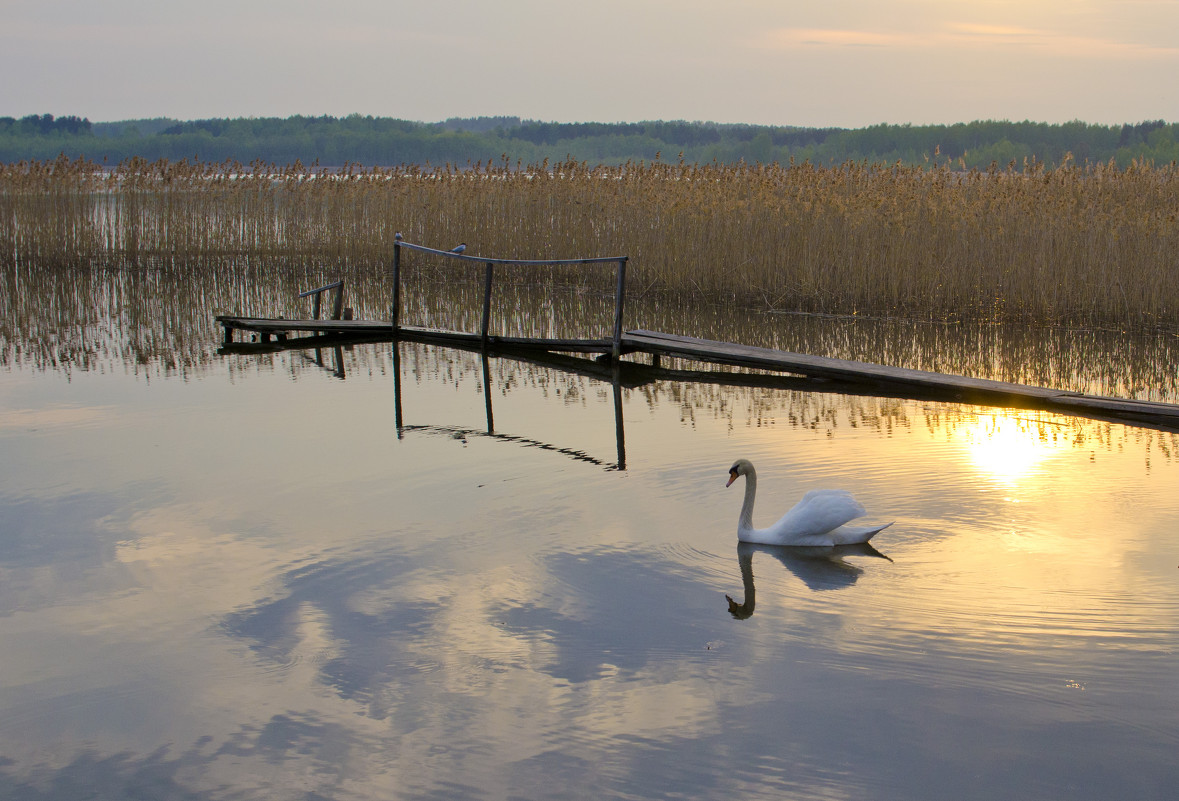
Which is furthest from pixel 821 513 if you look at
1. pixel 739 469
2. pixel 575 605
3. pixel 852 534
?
pixel 575 605

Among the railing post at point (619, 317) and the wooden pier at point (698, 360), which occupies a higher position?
the railing post at point (619, 317)

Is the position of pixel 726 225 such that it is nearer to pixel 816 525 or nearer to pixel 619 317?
pixel 619 317

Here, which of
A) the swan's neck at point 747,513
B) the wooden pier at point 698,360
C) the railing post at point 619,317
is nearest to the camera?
the swan's neck at point 747,513

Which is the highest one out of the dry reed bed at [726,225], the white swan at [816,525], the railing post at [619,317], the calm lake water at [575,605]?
the dry reed bed at [726,225]

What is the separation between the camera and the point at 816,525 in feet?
19.4

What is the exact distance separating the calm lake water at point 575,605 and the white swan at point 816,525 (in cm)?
9

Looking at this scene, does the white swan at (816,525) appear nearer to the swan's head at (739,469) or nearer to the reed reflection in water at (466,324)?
the swan's head at (739,469)

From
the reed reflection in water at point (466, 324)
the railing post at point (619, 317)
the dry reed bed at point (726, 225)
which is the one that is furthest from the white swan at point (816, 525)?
the dry reed bed at point (726, 225)

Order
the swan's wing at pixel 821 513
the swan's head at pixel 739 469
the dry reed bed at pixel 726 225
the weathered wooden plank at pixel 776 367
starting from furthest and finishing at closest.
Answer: the dry reed bed at pixel 726 225
the weathered wooden plank at pixel 776 367
the swan's head at pixel 739 469
the swan's wing at pixel 821 513

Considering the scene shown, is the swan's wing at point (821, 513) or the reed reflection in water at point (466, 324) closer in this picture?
the swan's wing at point (821, 513)

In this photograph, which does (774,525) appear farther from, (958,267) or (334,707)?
(958,267)

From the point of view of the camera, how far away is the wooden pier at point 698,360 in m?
9.30

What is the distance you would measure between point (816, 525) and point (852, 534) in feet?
0.64

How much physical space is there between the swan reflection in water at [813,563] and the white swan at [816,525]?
4 cm
